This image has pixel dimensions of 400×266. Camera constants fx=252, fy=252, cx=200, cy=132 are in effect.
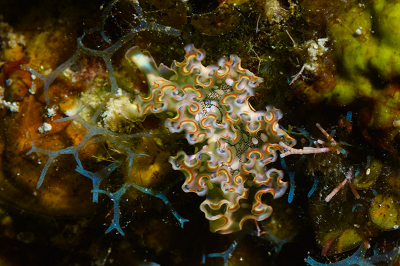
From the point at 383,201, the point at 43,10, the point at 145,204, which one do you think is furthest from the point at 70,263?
the point at 383,201

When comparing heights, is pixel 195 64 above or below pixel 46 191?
above

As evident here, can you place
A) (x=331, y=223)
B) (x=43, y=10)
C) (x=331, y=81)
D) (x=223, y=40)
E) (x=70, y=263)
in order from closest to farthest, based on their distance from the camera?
(x=331, y=81) < (x=223, y=40) < (x=331, y=223) < (x=43, y=10) < (x=70, y=263)

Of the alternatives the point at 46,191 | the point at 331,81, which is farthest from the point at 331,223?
the point at 46,191

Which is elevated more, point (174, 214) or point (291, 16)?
point (291, 16)

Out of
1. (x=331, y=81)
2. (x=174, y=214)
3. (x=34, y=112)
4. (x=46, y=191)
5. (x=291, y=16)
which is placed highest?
(x=291, y=16)

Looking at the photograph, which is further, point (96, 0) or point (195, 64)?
point (96, 0)

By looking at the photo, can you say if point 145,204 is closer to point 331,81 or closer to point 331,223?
point 331,223

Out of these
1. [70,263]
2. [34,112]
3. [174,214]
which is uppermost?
[34,112]

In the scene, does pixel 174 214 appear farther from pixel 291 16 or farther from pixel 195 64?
pixel 291 16

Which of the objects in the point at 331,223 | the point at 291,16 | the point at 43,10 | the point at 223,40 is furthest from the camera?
the point at 43,10
